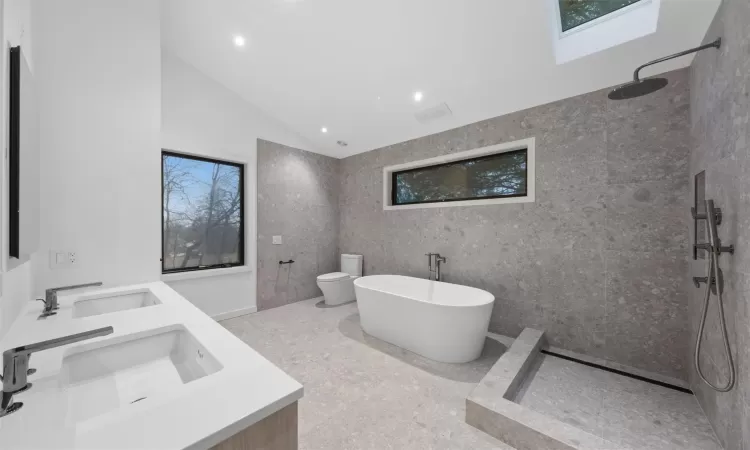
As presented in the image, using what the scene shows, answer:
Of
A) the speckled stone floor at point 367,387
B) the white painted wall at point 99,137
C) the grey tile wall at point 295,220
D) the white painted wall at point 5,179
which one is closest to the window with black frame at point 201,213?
the grey tile wall at point 295,220

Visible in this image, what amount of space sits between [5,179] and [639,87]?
9.91 ft

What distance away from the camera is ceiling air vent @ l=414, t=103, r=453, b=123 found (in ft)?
9.58

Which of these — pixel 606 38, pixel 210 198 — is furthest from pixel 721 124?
pixel 210 198

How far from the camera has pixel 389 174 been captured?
13.1 feet

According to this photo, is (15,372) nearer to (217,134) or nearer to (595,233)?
(217,134)

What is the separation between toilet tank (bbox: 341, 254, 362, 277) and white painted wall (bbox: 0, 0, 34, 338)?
3208mm

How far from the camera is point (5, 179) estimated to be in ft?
3.20

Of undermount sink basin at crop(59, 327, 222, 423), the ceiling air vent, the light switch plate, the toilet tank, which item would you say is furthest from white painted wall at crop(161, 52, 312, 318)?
undermount sink basin at crop(59, 327, 222, 423)

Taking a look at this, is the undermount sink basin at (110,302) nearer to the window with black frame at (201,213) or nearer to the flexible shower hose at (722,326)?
the window with black frame at (201,213)

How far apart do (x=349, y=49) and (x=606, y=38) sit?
205cm

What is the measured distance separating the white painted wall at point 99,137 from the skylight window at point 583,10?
327 centimetres

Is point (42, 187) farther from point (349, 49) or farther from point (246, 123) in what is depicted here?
point (349, 49)

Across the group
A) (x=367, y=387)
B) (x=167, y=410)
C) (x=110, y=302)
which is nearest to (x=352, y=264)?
(x=367, y=387)

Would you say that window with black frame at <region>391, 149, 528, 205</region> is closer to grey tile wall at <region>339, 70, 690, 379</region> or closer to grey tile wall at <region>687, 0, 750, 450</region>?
grey tile wall at <region>339, 70, 690, 379</region>
